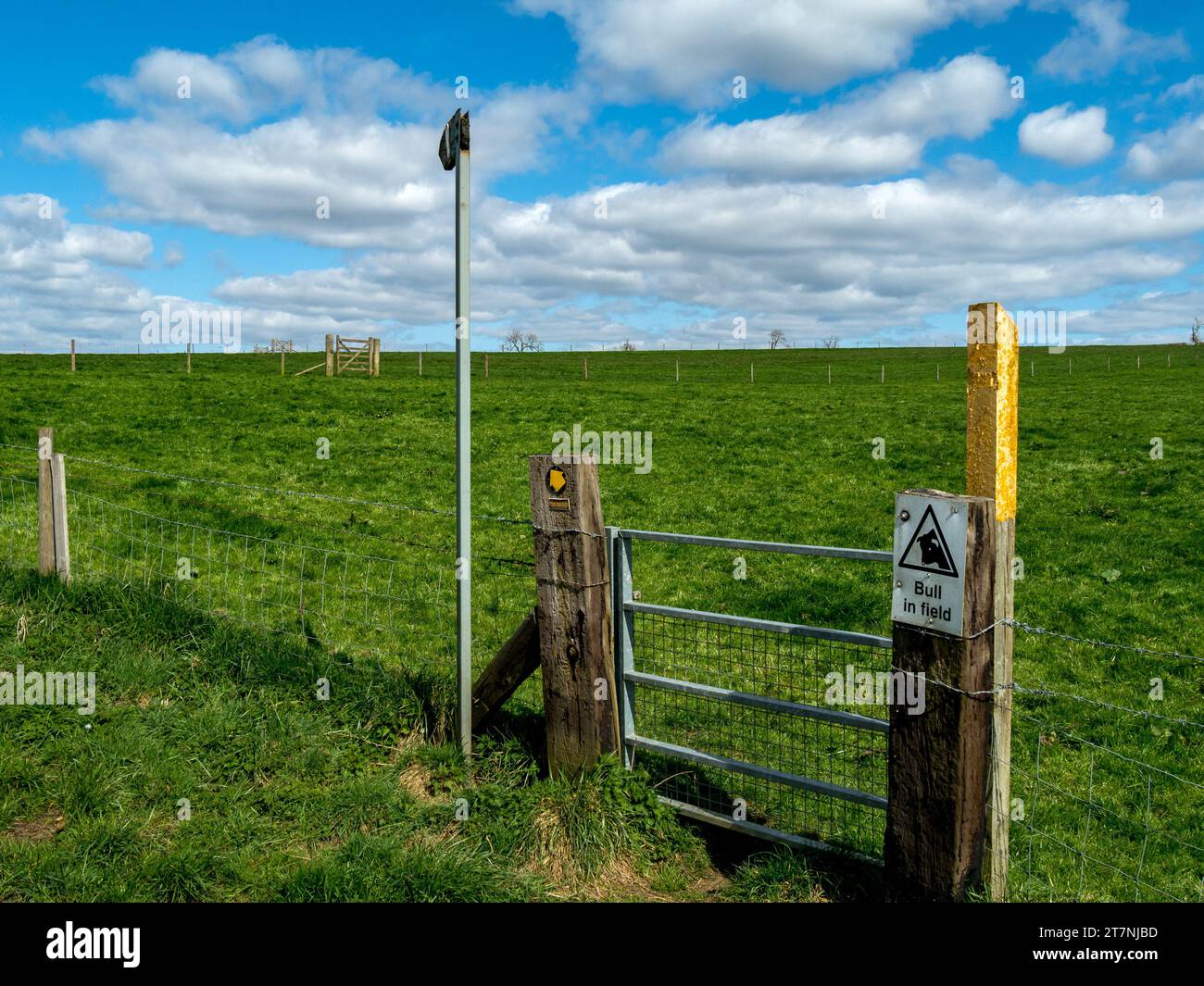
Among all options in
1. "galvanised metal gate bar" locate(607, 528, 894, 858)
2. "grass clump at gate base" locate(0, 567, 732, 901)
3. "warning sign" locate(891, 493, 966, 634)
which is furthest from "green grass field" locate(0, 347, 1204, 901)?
"warning sign" locate(891, 493, 966, 634)

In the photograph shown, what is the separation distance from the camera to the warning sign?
3859 mm

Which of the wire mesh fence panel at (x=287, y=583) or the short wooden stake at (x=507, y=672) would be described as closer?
the short wooden stake at (x=507, y=672)

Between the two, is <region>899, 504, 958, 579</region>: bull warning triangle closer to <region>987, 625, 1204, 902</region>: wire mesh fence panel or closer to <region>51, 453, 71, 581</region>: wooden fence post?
<region>987, 625, 1204, 902</region>: wire mesh fence panel

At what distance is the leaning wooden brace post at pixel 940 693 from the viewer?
385 centimetres

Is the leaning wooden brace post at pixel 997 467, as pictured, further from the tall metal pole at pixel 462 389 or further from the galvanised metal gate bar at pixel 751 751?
the tall metal pole at pixel 462 389

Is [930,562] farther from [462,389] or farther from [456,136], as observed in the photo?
[456,136]

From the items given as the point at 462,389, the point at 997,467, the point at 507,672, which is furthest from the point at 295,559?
the point at 997,467

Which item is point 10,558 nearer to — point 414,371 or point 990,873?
point 990,873

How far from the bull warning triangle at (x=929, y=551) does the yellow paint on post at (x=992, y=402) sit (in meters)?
0.23

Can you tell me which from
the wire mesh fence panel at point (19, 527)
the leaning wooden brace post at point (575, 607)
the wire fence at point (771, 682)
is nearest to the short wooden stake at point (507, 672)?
the leaning wooden brace post at point (575, 607)

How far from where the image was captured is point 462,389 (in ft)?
17.5

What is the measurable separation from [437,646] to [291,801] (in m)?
3.33

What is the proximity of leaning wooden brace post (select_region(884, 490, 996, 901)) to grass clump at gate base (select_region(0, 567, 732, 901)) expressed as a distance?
1.23 metres

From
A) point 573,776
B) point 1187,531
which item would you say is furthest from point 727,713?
point 1187,531
